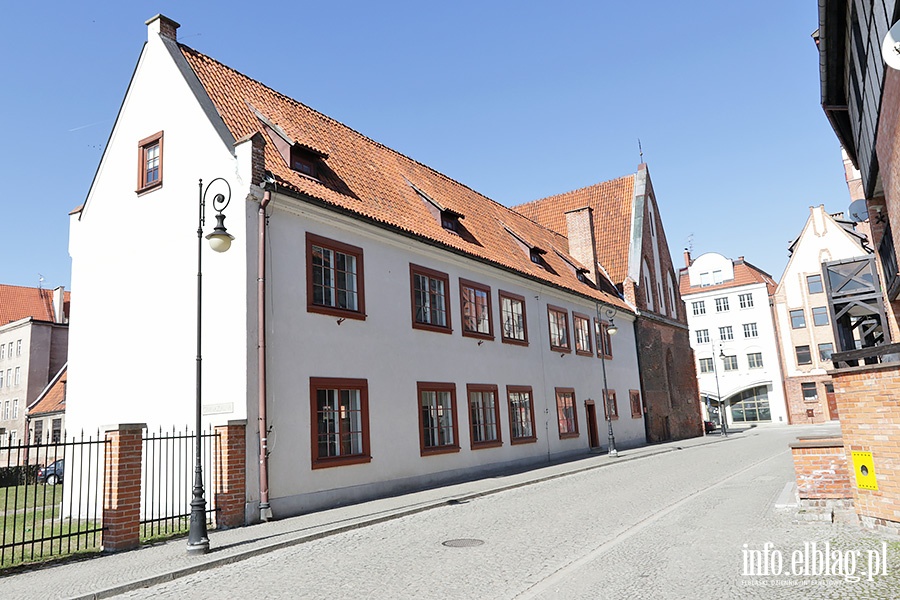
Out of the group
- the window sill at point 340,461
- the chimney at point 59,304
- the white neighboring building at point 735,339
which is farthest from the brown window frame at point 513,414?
the chimney at point 59,304

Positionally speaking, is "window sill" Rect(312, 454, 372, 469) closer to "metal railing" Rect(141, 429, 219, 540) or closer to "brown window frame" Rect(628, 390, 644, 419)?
"metal railing" Rect(141, 429, 219, 540)

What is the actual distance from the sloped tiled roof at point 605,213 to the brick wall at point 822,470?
26313 millimetres

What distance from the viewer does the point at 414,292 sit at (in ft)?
59.4

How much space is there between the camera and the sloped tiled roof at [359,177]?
616 inches

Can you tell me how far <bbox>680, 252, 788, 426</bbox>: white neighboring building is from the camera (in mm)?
56812

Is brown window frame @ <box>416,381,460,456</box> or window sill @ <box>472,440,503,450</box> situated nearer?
brown window frame @ <box>416,381,460,456</box>

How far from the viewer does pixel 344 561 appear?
348 inches

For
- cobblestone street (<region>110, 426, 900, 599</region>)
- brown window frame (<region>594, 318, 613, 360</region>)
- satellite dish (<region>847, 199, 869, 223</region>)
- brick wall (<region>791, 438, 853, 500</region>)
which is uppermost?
satellite dish (<region>847, 199, 869, 223</region>)

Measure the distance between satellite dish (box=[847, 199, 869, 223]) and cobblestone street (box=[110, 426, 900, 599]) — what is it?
27.7 feet

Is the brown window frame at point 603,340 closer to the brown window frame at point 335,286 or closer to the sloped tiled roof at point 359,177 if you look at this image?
the sloped tiled roof at point 359,177

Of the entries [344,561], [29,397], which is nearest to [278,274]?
[344,561]

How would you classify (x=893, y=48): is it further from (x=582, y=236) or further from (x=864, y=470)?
(x=582, y=236)

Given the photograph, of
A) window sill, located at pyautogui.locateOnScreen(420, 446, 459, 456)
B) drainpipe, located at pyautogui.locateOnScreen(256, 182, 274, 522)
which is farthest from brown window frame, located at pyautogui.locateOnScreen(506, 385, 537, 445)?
drainpipe, located at pyautogui.locateOnScreen(256, 182, 274, 522)

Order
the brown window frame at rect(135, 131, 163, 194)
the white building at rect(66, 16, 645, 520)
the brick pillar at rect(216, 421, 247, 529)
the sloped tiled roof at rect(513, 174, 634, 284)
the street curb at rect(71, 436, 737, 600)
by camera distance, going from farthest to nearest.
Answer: the sloped tiled roof at rect(513, 174, 634, 284) < the brown window frame at rect(135, 131, 163, 194) < the white building at rect(66, 16, 645, 520) < the brick pillar at rect(216, 421, 247, 529) < the street curb at rect(71, 436, 737, 600)
